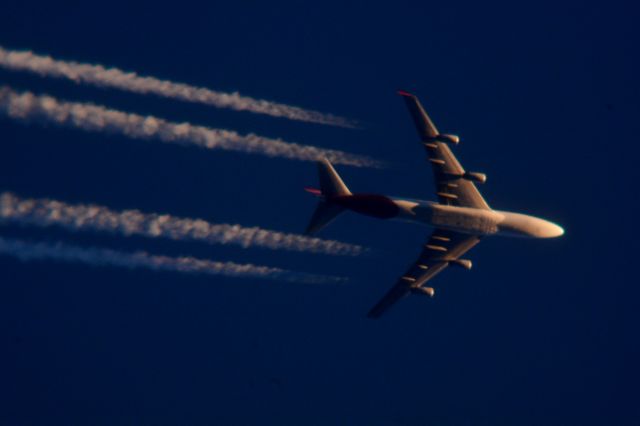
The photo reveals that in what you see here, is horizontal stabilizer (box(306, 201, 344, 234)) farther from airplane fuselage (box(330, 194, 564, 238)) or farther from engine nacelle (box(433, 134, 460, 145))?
engine nacelle (box(433, 134, 460, 145))

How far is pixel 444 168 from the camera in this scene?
60.1m

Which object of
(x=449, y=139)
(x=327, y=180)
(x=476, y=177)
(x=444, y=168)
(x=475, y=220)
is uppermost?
(x=449, y=139)

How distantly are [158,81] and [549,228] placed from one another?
26803mm

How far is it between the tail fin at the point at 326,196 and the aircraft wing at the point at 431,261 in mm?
7455

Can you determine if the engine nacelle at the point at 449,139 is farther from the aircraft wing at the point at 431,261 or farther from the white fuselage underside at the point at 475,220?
the aircraft wing at the point at 431,261

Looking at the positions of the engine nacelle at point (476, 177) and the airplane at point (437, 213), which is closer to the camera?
the airplane at point (437, 213)

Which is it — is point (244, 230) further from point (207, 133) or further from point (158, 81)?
point (158, 81)

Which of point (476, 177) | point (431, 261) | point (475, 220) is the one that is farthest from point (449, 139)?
point (431, 261)

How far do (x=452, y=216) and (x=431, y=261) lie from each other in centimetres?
373

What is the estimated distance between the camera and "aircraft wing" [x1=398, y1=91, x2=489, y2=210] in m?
59.2

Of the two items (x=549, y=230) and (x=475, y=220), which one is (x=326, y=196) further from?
(x=549, y=230)

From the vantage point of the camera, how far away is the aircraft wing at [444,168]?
59219mm

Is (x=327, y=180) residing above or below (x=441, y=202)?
above

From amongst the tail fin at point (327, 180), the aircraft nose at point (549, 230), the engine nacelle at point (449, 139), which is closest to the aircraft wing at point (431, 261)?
the aircraft nose at point (549, 230)
